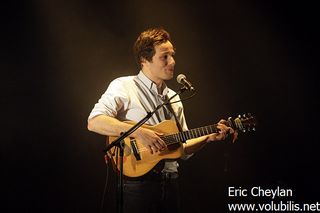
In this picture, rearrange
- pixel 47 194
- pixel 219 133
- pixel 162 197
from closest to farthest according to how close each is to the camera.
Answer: pixel 162 197, pixel 219 133, pixel 47 194

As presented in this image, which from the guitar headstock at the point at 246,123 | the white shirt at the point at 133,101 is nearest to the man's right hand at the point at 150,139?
the white shirt at the point at 133,101

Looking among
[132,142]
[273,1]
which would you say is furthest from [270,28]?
[132,142]

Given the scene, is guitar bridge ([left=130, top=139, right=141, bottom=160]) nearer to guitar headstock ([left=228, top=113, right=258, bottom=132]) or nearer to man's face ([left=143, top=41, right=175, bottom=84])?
man's face ([left=143, top=41, right=175, bottom=84])

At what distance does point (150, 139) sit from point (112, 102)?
365mm

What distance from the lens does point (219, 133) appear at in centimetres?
261

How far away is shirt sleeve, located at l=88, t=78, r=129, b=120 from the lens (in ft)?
8.03

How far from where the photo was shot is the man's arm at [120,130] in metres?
2.36

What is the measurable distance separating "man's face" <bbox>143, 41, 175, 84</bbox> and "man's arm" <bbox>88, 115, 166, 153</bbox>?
1.52ft

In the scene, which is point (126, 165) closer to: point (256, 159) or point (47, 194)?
point (47, 194)

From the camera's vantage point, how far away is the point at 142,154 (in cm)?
249

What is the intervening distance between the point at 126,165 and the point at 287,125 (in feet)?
7.01

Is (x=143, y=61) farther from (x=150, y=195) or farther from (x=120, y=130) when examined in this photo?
(x=150, y=195)

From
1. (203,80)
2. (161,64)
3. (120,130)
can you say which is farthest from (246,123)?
(203,80)

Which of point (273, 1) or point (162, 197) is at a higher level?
point (273, 1)
